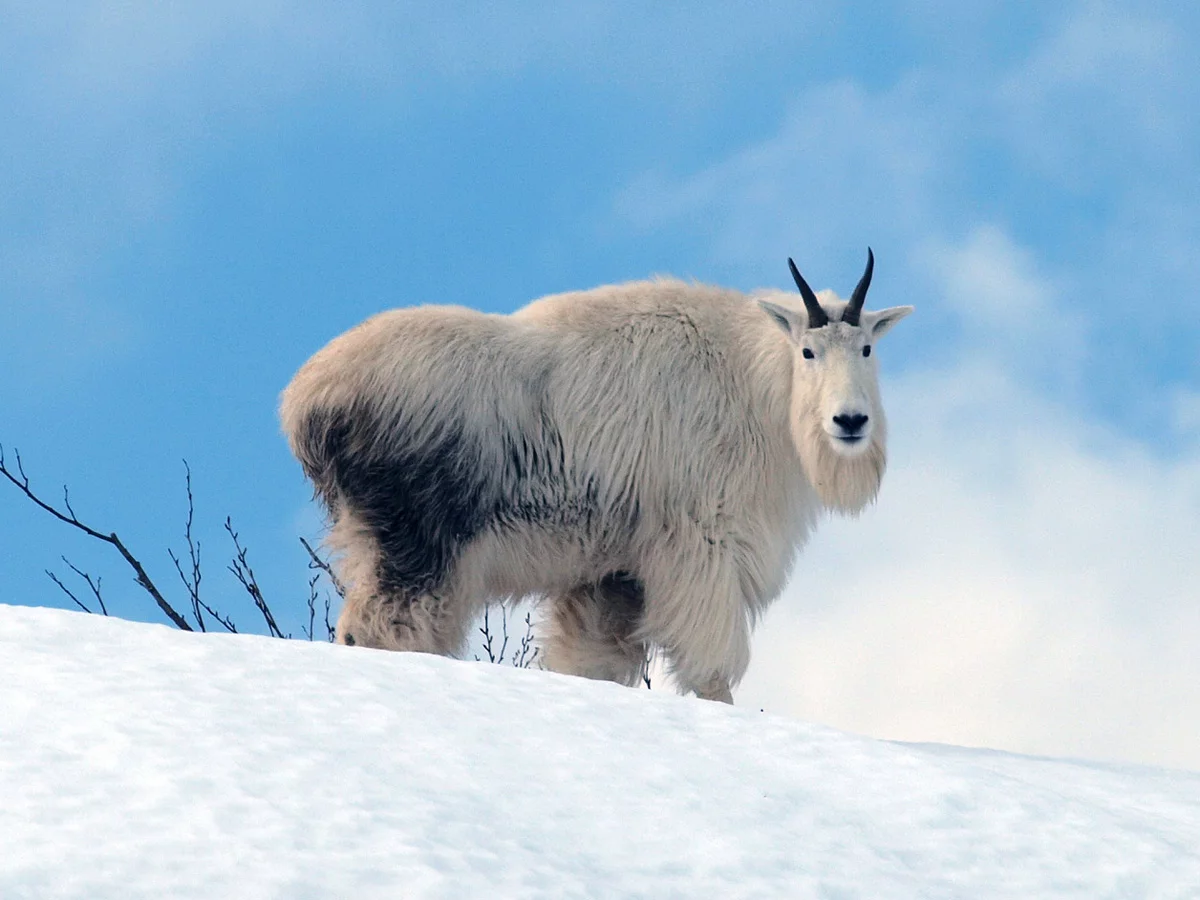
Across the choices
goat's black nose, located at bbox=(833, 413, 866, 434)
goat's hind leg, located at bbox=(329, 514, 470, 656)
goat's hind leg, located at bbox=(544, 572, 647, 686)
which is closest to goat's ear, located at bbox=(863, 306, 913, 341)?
goat's black nose, located at bbox=(833, 413, 866, 434)

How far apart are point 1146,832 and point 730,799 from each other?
3.72 feet

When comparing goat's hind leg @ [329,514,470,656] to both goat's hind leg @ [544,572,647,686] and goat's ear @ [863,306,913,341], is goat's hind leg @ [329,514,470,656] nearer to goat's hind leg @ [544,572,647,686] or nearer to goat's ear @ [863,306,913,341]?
goat's hind leg @ [544,572,647,686]

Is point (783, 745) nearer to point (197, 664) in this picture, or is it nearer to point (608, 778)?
point (608, 778)

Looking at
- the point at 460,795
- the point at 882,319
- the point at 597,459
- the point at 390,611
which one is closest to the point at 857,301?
the point at 882,319

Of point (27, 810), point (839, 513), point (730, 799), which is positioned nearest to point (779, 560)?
point (839, 513)

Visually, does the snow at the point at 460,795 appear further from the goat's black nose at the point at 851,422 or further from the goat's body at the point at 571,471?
the goat's black nose at the point at 851,422

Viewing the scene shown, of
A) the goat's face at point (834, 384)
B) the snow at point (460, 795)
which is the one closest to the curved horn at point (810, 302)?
the goat's face at point (834, 384)

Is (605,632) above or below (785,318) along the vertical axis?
below

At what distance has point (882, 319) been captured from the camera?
22.6 ft

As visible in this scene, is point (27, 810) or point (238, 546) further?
point (238, 546)

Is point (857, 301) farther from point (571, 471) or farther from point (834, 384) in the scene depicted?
point (571, 471)

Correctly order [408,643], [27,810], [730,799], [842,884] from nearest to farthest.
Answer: [27,810]
[842,884]
[730,799]
[408,643]

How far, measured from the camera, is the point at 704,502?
6625 millimetres

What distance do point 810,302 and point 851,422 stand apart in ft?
1.80
